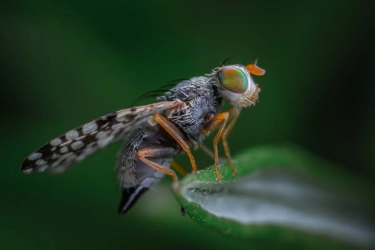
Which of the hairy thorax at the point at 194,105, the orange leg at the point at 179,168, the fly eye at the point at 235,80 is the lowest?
the orange leg at the point at 179,168

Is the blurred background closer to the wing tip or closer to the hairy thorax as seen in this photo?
the wing tip

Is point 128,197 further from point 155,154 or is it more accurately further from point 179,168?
point 179,168

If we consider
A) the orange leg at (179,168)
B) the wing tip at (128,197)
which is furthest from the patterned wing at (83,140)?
the orange leg at (179,168)

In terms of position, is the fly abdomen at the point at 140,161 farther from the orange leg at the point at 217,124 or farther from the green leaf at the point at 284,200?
the green leaf at the point at 284,200

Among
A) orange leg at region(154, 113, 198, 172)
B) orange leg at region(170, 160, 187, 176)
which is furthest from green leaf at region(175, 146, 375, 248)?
orange leg at region(170, 160, 187, 176)

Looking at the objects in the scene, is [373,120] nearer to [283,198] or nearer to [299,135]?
[299,135]

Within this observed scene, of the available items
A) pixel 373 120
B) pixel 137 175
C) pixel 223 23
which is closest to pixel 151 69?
pixel 223 23
